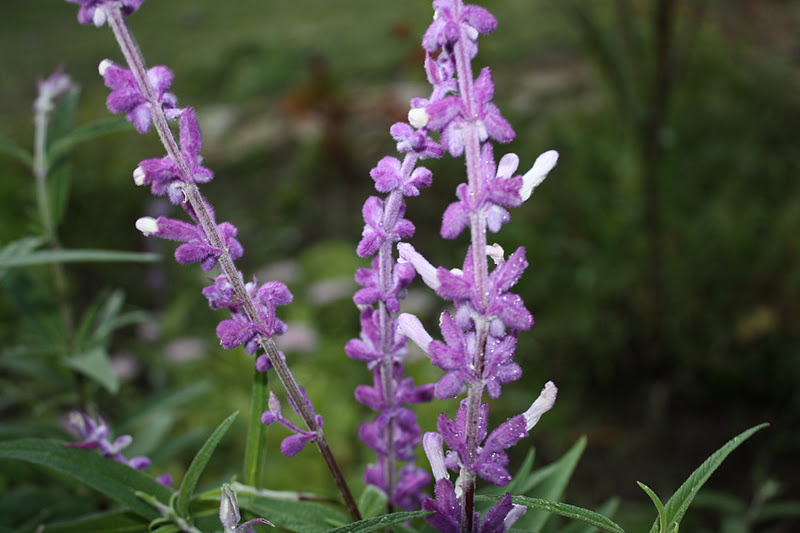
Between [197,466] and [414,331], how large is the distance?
1.05 feet

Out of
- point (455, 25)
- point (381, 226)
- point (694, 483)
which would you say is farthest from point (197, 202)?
point (694, 483)

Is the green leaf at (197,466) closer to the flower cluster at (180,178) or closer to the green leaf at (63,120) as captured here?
the flower cluster at (180,178)

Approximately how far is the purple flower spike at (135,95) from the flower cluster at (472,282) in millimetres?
254

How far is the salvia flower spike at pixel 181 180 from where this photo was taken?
0.62 metres

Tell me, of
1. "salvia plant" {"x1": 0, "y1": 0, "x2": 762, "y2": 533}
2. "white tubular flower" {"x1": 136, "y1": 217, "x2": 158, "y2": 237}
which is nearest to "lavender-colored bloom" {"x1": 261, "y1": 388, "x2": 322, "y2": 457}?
"salvia plant" {"x1": 0, "y1": 0, "x2": 762, "y2": 533}

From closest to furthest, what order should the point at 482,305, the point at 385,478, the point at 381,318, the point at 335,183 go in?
the point at 482,305
the point at 381,318
the point at 385,478
the point at 335,183

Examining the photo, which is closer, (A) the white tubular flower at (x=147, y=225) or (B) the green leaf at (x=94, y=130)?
(A) the white tubular flower at (x=147, y=225)

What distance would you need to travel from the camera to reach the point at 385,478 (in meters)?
0.90

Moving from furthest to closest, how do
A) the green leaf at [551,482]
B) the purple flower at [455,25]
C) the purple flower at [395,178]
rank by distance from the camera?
the green leaf at [551,482] < the purple flower at [395,178] < the purple flower at [455,25]

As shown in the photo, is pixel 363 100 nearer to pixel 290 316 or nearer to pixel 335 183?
pixel 335 183

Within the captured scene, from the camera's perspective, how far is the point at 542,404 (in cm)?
67

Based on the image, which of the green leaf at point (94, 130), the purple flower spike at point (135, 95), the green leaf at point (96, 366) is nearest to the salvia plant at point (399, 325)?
the purple flower spike at point (135, 95)

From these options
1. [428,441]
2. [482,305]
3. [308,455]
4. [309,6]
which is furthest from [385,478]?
[309,6]

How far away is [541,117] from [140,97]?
5.20m
